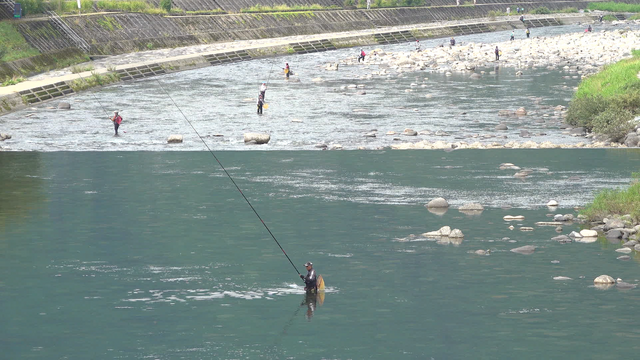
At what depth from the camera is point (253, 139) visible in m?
45.7

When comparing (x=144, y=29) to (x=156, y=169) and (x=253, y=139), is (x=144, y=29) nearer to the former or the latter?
(x=253, y=139)

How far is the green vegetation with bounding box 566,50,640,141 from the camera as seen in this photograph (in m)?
44.3

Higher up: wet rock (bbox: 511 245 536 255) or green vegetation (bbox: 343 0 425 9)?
green vegetation (bbox: 343 0 425 9)

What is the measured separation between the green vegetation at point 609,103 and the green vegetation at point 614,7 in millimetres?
102008

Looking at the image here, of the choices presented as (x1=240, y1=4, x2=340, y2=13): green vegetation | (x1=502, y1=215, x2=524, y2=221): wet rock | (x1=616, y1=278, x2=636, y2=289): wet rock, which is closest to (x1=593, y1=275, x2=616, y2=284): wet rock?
(x1=616, y1=278, x2=636, y2=289): wet rock

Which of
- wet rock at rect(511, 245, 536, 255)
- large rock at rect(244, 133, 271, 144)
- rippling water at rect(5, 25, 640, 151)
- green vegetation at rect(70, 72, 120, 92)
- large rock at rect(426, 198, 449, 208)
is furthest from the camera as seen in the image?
green vegetation at rect(70, 72, 120, 92)

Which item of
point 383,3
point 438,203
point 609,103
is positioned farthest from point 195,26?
point 438,203

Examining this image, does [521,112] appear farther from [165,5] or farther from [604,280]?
[165,5]

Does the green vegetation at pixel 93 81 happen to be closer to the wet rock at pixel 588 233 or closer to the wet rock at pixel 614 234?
the wet rock at pixel 588 233

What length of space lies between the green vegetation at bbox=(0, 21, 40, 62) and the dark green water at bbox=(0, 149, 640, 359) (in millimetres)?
25802

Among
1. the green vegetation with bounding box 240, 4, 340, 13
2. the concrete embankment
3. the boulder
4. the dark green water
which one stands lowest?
Answer: the dark green water

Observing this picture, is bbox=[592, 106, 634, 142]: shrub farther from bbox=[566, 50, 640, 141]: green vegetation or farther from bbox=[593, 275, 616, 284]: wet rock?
bbox=[593, 275, 616, 284]: wet rock

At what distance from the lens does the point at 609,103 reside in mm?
47250

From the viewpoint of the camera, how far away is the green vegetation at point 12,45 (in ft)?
207
